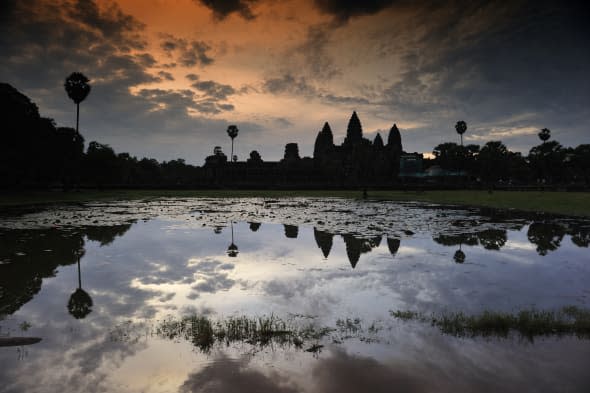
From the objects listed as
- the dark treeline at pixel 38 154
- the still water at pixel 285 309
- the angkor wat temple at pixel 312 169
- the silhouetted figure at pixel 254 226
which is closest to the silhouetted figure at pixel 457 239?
the still water at pixel 285 309

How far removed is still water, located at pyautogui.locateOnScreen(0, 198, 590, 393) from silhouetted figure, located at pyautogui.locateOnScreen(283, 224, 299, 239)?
1179mm

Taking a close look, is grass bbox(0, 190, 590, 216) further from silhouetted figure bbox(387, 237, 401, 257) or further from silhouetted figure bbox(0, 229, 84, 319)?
silhouetted figure bbox(0, 229, 84, 319)

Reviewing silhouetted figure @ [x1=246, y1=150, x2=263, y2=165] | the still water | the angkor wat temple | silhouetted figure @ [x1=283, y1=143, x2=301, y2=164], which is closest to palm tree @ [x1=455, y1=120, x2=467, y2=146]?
the angkor wat temple

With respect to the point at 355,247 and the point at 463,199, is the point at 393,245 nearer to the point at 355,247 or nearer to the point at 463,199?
the point at 355,247

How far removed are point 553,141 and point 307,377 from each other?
127 meters

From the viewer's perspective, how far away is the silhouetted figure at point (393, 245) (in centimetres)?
1138

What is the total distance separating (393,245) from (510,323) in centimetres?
681

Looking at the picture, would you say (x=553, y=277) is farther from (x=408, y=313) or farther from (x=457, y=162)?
(x=457, y=162)

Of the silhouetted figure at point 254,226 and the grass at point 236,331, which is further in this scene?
the silhouetted figure at point 254,226

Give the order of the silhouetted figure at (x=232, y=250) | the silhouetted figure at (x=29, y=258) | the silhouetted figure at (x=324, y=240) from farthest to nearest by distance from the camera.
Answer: the silhouetted figure at (x=324, y=240) → the silhouetted figure at (x=232, y=250) → the silhouetted figure at (x=29, y=258)

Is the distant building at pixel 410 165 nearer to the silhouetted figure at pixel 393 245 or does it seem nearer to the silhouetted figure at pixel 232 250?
the silhouetted figure at pixel 393 245

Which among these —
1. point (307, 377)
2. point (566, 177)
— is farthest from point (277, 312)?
point (566, 177)

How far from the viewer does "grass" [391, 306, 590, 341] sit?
530cm

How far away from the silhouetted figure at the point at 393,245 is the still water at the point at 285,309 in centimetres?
12
